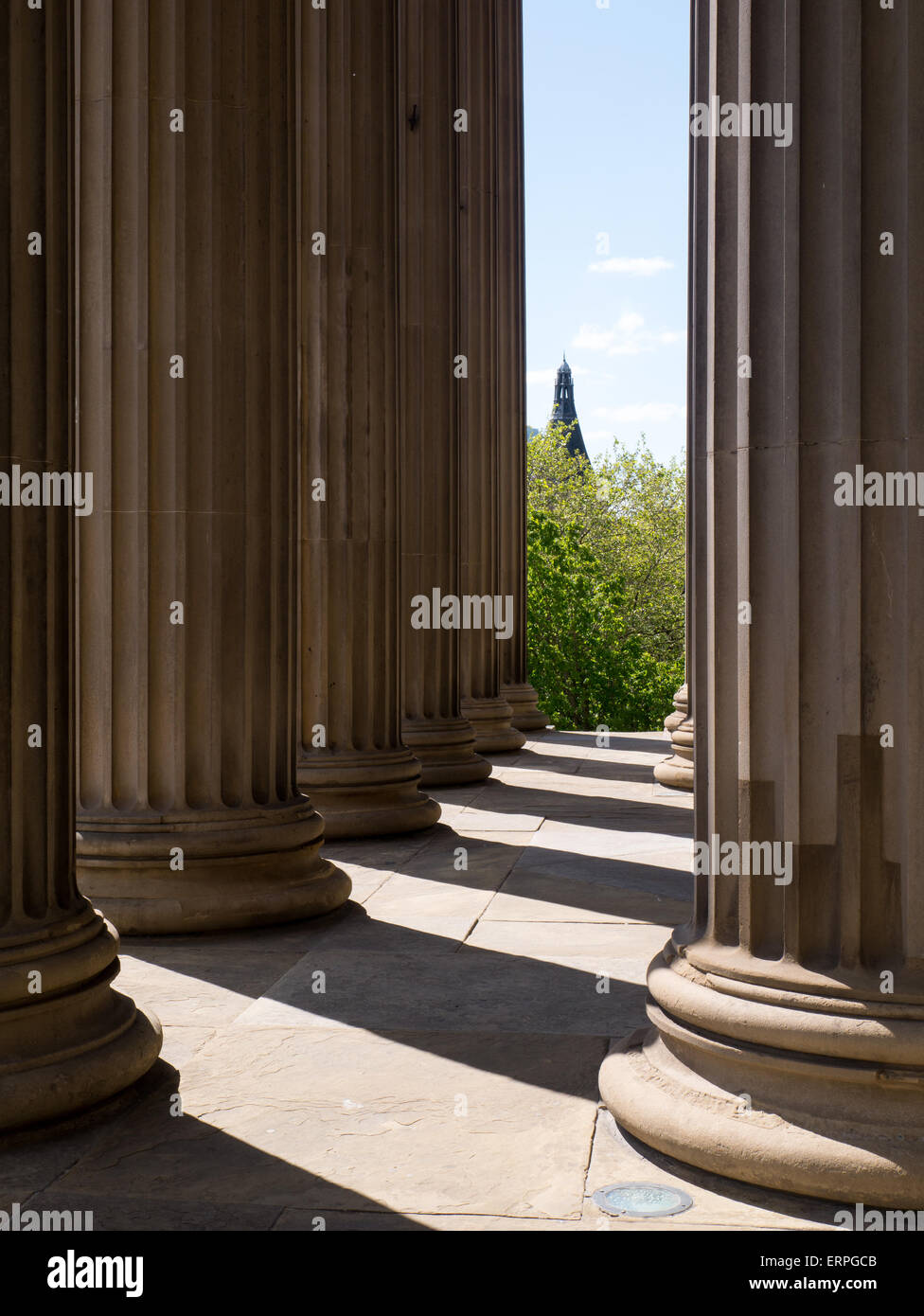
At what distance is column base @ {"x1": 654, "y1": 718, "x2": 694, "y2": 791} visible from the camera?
45.7m

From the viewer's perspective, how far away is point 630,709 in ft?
434

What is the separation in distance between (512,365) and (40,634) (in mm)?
54040

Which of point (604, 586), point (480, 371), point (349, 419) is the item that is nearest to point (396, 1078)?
point (349, 419)

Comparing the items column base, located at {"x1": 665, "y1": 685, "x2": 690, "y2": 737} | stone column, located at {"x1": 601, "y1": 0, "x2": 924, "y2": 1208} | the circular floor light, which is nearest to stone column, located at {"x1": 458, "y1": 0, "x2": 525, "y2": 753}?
column base, located at {"x1": 665, "y1": 685, "x2": 690, "y2": 737}

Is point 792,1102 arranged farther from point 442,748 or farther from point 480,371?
point 480,371

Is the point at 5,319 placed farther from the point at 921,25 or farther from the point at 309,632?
the point at 309,632

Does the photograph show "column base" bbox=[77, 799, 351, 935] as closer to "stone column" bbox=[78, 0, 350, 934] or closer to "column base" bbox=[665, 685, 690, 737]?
"stone column" bbox=[78, 0, 350, 934]

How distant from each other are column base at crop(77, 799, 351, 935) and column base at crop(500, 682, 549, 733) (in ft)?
144

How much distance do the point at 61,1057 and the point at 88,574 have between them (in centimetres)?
1127

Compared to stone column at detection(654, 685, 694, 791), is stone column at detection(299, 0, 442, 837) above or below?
above

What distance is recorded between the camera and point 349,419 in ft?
114

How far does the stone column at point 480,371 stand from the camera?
190 feet
